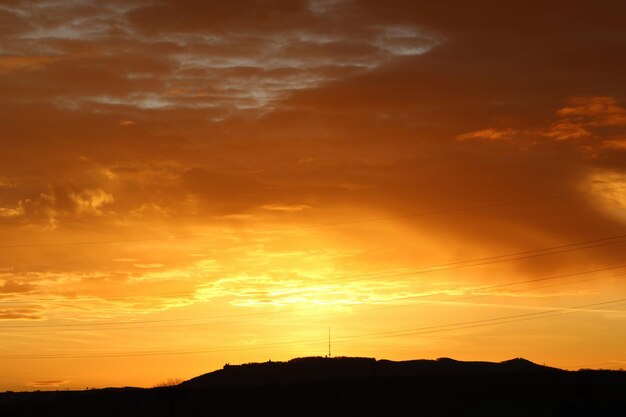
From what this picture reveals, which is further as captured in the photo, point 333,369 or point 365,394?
point 333,369

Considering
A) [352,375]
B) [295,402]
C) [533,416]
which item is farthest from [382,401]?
[352,375]

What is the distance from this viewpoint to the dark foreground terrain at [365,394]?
3735 inches

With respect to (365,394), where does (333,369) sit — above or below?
above

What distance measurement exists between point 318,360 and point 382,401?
1681 inches

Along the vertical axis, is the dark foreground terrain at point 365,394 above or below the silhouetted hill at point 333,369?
below

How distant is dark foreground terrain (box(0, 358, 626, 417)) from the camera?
94875mm

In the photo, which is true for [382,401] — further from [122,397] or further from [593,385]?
[122,397]

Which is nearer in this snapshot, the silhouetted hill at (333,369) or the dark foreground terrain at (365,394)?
the dark foreground terrain at (365,394)

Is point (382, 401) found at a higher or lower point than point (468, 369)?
lower

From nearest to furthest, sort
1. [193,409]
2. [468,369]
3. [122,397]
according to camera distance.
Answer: [193,409] < [122,397] < [468,369]

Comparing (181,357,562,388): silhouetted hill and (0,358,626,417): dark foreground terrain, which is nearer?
(0,358,626,417): dark foreground terrain

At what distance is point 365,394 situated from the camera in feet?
358

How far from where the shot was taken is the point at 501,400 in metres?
96.4

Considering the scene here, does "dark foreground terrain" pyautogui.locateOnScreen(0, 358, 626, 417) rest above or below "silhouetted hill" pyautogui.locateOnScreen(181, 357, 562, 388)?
below
